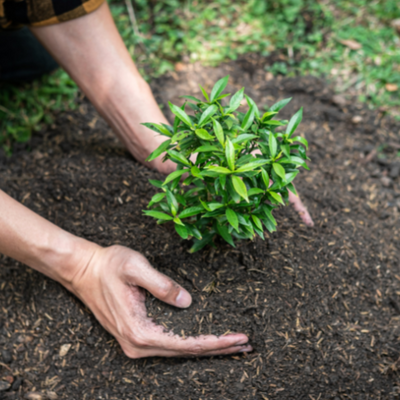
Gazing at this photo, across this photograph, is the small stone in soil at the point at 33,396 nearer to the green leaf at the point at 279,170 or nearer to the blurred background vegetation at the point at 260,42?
the green leaf at the point at 279,170

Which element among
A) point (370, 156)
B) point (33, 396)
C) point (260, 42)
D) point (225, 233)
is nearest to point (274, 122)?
point (225, 233)

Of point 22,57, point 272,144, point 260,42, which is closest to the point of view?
point 272,144

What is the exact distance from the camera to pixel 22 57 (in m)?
3.14

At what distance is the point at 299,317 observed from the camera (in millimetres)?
2035

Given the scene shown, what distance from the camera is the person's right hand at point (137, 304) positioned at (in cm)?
189

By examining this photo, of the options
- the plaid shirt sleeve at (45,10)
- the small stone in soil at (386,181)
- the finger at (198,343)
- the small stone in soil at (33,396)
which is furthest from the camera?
the small stone in soil at (386,181)

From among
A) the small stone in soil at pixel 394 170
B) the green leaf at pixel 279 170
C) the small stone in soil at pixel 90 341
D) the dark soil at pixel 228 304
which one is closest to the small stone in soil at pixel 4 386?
the dark soil at pixel 228 304

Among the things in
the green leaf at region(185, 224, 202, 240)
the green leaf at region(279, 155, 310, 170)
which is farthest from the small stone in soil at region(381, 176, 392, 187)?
the green leaf at region(185, 224, 202, 240)

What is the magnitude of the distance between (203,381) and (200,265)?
58 centimetres

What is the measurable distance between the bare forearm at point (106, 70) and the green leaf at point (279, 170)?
3.67 feet

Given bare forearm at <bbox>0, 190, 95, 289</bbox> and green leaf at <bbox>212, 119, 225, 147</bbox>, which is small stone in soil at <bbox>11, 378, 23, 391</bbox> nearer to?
bare forearm at <bbox>0, 190, 95, 289</bbox>

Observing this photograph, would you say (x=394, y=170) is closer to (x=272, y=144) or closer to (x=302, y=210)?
(x=302, y=210)

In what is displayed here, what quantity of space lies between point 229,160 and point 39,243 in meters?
1.12

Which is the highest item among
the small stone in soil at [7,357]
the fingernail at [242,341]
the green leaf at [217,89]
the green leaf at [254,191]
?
the green leaf at [217,89]
